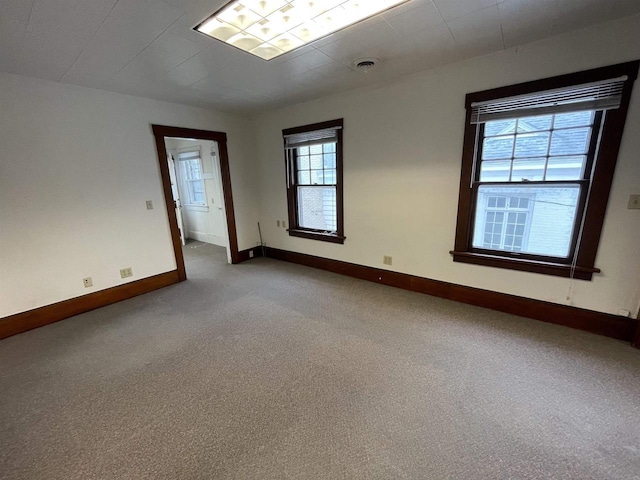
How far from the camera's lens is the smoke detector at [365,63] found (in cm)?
233

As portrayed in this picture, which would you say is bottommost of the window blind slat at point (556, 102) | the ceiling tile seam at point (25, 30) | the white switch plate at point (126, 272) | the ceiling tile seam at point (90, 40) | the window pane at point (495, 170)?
the white switch plate at point (126, 272)

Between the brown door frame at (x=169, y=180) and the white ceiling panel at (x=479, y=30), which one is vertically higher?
the white ceiling panel at (x=479, y=30)

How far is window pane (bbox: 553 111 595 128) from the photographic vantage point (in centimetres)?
210

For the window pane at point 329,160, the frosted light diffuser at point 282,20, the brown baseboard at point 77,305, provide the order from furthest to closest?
the window pane at point 329,160 → the brown baseboard at point 77,305 → the frosted light diffuser at point 282,20

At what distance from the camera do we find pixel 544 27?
1933 mm

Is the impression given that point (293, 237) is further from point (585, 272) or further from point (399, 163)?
point (585, 272)

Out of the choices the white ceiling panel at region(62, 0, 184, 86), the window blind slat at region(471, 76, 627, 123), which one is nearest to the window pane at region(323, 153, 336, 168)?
the window blind slat at region(471, 76, 627, 123)

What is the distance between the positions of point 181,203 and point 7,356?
4.47m

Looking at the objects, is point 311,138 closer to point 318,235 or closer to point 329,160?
point 329,160

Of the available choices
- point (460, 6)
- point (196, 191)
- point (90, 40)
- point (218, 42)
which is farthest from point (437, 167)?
point (196, 191)

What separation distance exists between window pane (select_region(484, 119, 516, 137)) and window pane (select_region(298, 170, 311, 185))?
2.33 m

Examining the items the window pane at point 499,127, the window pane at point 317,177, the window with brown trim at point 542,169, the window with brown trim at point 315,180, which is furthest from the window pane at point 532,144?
the window pane at point 317,177

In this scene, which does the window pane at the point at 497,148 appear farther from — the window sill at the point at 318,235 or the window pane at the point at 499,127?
the window sill at the point at 318,235

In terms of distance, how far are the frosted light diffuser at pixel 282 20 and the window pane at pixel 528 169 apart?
1.71 m
